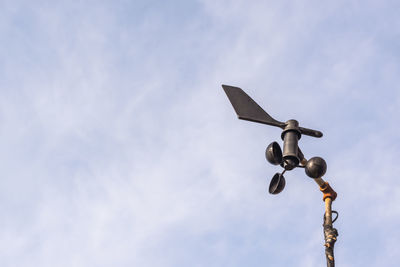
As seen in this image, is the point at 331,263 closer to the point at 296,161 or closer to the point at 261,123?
the point at 296,161

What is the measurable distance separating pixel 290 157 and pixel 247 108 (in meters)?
1.06

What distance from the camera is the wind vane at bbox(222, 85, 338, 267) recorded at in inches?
329

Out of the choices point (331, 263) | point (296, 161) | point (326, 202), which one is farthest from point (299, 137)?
point (331, 263)

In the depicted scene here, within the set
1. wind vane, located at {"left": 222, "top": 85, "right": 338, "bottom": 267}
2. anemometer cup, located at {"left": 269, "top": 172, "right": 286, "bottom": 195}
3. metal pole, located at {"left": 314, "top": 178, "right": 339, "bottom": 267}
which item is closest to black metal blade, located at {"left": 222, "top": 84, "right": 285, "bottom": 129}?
wind vane, located at {"left": 222, "top": 85, "right": 338, "bottom": 267}

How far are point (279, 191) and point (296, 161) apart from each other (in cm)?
61

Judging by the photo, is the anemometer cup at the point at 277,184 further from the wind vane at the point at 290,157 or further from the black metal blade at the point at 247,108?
the black metal blade at the point at 247,108

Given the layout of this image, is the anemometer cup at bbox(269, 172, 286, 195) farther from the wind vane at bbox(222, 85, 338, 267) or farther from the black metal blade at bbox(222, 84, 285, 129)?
the black metal blade at bbox(222, 84, 285, 129)

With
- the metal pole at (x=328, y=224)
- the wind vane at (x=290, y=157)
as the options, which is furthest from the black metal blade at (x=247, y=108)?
the metal pole at (x=328, y=224)

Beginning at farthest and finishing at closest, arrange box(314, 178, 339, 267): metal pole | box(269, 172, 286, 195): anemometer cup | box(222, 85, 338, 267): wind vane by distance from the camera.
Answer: box(269, 172, 286, 195): anemometer cup, box(222, 85, 338, 267): wind vane, box(314, 178, 339, 267): metal pole

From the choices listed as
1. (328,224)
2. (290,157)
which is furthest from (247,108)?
(328,224)

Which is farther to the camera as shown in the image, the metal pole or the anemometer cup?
the anemometer cup

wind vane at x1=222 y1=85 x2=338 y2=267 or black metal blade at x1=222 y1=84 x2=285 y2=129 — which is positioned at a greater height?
black metal blade at x1=222 y1=84 x2=285 y2=129

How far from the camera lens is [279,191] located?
348 inches

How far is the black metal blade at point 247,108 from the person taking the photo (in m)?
8.81
